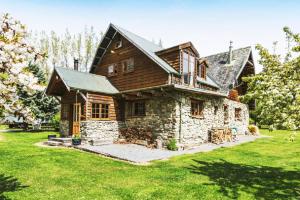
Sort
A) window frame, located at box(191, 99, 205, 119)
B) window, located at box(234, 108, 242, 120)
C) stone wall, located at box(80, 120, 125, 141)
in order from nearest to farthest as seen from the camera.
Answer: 1. stone wall, located at box(80, 120, 125, 141)
2. window frame, located at box(191, 99, 205, 119)
3. window, located at box(234, 108, 242, 120)

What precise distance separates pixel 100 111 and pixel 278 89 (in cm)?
1344

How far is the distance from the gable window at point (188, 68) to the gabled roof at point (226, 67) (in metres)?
5.93

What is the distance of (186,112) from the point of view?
57.8 feet

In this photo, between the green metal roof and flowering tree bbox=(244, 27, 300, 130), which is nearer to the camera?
flowering tree bbox=(244, 27, 300, 130)

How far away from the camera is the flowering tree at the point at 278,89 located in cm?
736

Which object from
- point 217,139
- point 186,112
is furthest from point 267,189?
point 217,139

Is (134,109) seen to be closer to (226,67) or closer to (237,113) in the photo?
(226,67)

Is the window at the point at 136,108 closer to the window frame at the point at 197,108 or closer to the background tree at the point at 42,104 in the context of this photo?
the window frame at the point at 197,108

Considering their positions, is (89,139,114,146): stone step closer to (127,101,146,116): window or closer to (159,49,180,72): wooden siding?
(127,101,146,116): window

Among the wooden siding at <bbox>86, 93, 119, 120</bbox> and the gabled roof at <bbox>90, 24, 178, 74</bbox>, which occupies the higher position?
the gabled roof at <bbox>90, 24, 178, 74</bbox>

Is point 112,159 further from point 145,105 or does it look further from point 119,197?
point 145,105

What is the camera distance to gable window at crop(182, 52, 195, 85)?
60.3 ft

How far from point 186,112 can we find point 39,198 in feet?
39.9

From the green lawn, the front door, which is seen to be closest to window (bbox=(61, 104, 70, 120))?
the front door
